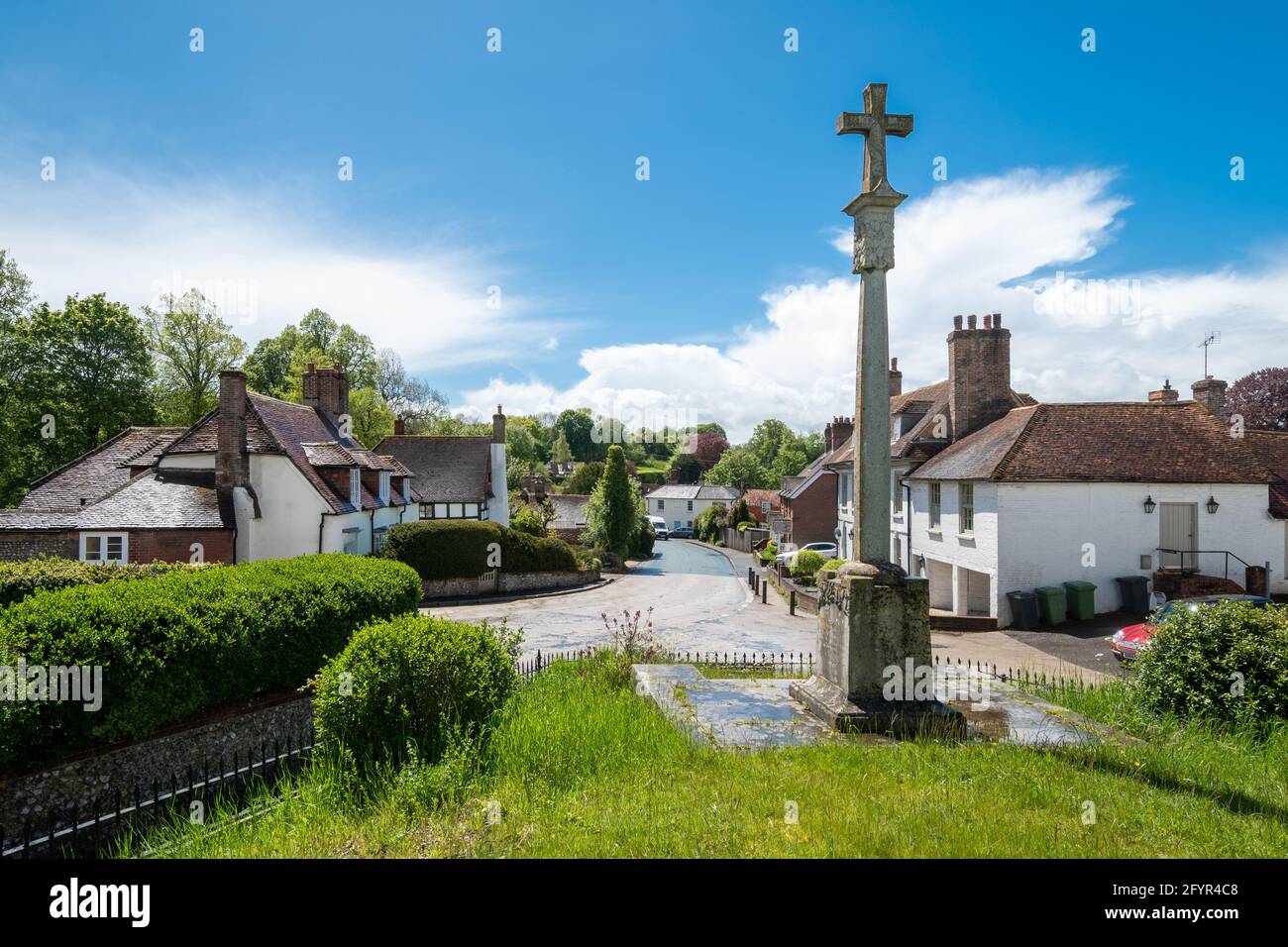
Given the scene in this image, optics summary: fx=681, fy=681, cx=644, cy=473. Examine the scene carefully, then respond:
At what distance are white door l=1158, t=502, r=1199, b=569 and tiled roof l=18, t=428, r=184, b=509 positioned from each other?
3486 centimetres

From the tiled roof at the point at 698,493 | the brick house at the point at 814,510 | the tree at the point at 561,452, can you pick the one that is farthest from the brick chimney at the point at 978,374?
the tree at the point at 561,452

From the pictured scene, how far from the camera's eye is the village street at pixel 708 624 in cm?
1755

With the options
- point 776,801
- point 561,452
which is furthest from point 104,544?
point 561,452

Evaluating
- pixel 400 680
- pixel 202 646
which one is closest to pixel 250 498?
pixel 202 646

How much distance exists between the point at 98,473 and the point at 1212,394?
41989mm

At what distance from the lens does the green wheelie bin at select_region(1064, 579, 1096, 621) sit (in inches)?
795

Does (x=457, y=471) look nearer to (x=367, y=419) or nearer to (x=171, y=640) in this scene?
(x=367, y=419)

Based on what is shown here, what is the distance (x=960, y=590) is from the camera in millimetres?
24172

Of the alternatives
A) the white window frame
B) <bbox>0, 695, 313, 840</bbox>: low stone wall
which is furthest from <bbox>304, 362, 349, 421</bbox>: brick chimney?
Answer: <bbox>0, 695, 313, 840</bbox>: low stone wall

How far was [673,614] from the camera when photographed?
25609 millimetres

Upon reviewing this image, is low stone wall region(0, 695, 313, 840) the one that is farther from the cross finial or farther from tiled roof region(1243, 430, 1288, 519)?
tiled roof region(1243, 430, 1288, 519)

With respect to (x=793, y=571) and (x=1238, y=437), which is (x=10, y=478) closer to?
(x=793, y=571)

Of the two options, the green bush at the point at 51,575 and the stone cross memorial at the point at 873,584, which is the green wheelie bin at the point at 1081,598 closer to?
the stone cross memorial at the point at 873,584
